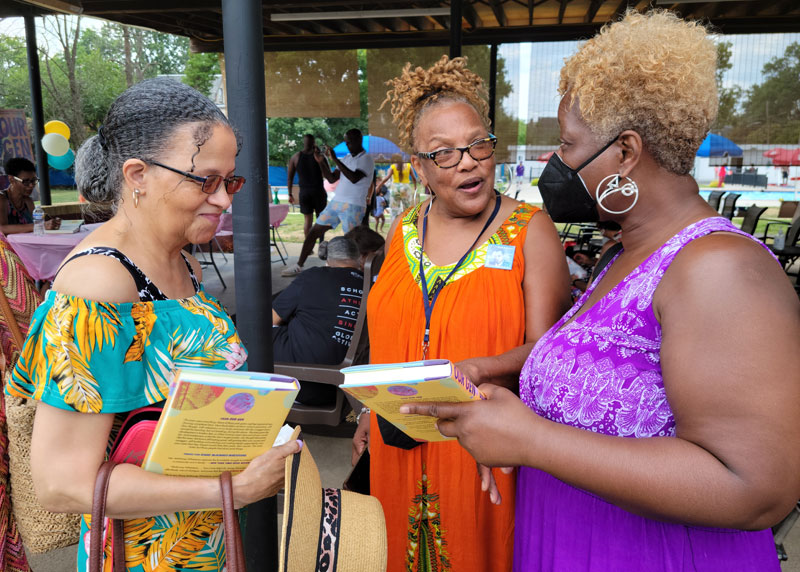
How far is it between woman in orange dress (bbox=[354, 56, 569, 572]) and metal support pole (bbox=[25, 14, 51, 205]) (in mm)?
8592

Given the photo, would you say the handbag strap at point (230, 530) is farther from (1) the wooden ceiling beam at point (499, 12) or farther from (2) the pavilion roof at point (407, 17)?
(1) the wooden ceiling beam at point (499, 12)

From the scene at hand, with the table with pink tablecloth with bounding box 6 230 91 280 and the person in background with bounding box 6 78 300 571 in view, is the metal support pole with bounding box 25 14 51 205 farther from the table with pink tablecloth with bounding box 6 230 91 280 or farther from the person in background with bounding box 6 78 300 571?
the person in background with bounding box 6 78 300 571

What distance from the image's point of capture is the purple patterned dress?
1068mm

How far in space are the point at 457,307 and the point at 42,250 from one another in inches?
200

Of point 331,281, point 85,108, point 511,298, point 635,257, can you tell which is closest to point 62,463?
point 635,257

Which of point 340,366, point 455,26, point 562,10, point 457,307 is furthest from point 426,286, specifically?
point 562,10

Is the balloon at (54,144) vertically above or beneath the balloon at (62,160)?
above

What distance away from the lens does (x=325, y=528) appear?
1.14m

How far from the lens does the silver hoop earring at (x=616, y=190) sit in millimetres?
1185

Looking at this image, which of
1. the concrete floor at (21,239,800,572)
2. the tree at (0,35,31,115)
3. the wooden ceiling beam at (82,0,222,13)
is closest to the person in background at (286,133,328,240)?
the wooden ceiling beam at (82,0,222,13)

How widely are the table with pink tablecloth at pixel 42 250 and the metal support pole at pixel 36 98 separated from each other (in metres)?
3.91

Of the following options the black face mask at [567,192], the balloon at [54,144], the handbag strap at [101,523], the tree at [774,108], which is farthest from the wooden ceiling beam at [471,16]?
the handbag strap at [101,523]

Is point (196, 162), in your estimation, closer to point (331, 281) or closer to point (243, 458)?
point (243, 458)

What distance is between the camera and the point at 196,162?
3.88 ft
